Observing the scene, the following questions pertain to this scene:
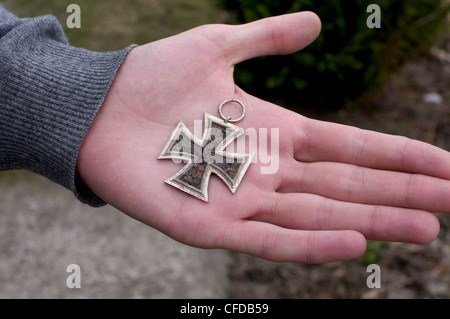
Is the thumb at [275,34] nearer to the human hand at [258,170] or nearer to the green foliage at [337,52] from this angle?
the human hand at [258,170]

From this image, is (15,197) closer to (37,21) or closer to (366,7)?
(37,21)

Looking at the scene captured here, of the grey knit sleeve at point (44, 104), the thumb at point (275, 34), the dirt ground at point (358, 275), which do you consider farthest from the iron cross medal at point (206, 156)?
the dirt ground at point (358, 275)

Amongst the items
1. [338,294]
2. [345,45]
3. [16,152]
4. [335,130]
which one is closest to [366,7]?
[345,45]

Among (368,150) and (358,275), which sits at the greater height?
(368,150)

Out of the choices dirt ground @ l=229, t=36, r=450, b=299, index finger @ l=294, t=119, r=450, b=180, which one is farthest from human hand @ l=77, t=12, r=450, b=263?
dirt ground @ l=229, t=36, r=450, b=299

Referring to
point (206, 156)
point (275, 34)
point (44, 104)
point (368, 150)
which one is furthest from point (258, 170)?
point (44, 104)

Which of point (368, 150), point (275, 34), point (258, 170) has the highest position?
point (275, 34)

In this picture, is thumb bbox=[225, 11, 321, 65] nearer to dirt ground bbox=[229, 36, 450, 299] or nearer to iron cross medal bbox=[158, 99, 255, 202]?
iron cross medal bbox=[158, 99, 255, 202]

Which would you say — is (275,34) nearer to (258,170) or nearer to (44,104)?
(258,170)
